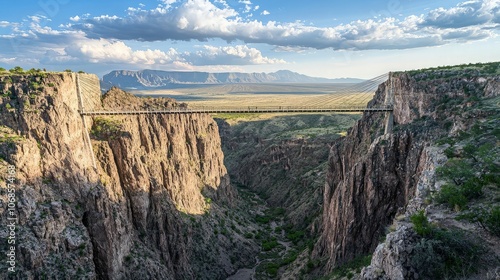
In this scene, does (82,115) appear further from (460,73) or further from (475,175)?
(460,73)

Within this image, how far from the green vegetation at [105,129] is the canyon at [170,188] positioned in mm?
194

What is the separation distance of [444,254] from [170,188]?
211 ft

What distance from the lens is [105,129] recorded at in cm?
6119

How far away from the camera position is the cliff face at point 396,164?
171 feet

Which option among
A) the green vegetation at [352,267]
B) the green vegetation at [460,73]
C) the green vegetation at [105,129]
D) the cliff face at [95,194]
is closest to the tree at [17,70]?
the cliff face at [95,194]

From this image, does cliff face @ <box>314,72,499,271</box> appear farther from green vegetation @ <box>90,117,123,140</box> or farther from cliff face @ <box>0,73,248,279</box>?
green vegetation @ <box>90,117,123,140</box>

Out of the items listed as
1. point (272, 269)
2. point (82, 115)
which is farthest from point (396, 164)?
point (82, 115)

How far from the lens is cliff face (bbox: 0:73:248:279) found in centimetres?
4284

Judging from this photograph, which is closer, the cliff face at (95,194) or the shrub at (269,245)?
the cliff face at (95,194)

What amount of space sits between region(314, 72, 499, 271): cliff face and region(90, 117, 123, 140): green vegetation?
4386 cm

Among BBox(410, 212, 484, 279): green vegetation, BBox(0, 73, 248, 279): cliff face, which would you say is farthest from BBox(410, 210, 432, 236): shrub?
BBox(0, 73, 248, 279): cliff face

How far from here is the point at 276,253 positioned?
289 feet

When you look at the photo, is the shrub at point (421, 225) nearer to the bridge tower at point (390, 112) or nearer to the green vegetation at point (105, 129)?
the bridge tower at point (390, 112)

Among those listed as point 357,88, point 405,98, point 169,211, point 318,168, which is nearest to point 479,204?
point 405,98
